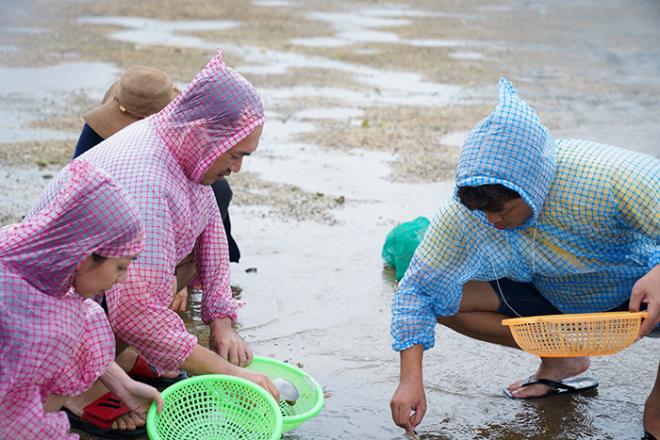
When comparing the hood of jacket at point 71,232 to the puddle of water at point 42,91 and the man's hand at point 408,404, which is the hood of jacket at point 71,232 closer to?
the man's hand at point 408,404

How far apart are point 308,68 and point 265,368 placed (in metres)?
6.78

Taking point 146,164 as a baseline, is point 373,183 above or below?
below

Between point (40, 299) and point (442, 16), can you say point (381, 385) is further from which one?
point (442, 16)

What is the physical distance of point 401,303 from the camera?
3.26 m

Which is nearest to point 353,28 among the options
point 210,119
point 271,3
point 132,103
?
point 271,3

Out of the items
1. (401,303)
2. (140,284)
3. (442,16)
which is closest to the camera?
(140,284)

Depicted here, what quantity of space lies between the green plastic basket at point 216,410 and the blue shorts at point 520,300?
0.96 meters

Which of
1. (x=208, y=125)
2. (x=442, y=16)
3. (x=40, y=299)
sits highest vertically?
(x=208, y=125)

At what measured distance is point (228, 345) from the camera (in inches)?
136

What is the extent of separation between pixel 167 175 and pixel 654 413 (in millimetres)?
1826

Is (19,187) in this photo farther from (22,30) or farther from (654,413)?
(22,30)

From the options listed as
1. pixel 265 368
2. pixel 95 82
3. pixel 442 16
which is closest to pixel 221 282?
pixel 265 368

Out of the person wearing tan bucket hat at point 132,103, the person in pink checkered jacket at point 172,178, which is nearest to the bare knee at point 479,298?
the person in pink checkered jacket at point 172,178

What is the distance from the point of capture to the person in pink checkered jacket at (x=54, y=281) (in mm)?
2479
